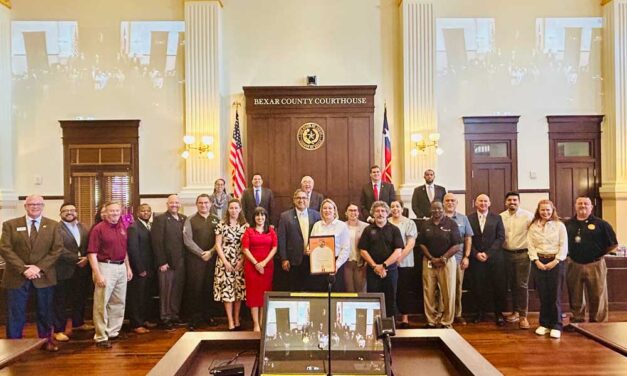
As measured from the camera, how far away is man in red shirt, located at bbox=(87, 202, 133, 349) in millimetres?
5000

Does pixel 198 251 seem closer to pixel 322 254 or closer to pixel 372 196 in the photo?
pixel 372 196

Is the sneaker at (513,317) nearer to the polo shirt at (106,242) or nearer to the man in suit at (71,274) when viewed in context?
the polo shirt at (106,242)

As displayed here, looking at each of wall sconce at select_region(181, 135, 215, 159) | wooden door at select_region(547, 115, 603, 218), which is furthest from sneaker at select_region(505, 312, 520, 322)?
wall sconce at select_region(181, 135, 215, 159)

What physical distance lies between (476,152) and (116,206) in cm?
652

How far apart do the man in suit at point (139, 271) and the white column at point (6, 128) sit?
4393 mm

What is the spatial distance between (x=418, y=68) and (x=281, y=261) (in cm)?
495

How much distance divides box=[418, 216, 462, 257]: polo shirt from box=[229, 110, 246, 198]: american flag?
3.74 meters

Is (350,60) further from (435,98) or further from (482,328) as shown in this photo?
(482,328)

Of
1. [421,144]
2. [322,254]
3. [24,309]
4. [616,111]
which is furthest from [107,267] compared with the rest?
[616,111]

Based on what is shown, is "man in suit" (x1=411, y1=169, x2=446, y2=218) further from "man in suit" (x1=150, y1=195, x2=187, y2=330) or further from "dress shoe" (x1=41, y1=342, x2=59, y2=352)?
"dress shoe" (x1=41, y1=342, x2=59, y2=352)

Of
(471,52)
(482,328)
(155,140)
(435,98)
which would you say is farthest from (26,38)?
(482,328)

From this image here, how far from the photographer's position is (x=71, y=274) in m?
5.27

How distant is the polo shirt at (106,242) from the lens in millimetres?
5000

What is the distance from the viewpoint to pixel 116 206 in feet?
16.7
